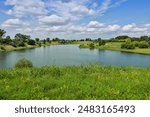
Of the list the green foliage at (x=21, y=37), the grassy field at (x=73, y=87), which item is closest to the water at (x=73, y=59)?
the grassy field at (x=73, y=87)

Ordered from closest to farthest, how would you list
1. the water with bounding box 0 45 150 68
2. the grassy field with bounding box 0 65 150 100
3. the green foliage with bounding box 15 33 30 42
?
the grassy field with bounding box 0 65 150 100, the water with bounding box 0 45 150 68, the green foliage with bounding box 15 33 30 42

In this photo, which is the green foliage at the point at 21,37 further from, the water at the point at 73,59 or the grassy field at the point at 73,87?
the grassy field at the point at 73,87

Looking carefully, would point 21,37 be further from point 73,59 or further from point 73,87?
point 73,87

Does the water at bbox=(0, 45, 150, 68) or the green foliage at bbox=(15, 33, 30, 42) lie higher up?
the green foliage at bbox=(15, 33, 30, 42)

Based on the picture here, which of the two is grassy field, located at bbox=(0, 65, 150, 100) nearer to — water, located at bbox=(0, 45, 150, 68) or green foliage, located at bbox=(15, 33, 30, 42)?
water, located at bbox=(0, 45, 150, 68)

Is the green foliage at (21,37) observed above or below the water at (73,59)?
above

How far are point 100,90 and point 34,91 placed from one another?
7.02 feet

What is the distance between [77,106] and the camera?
6.19 m

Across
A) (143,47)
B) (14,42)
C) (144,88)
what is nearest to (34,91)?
(144,88)

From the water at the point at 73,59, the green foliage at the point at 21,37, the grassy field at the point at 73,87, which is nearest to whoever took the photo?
the grassy field at the point at 73,87

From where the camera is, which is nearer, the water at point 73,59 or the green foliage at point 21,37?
the water at point 73,59

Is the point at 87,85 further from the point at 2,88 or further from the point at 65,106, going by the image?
the point at 2,88

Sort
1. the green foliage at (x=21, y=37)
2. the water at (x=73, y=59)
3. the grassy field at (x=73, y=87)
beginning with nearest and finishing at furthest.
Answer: the grassy field at (x=73, y=87)
the water at (x=73, y=59)
the green foliage at (x=21, y=37)

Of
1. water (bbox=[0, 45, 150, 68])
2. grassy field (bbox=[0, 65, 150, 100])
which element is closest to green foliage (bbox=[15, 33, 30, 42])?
water (bbox=[0, 45, 150, 68])
